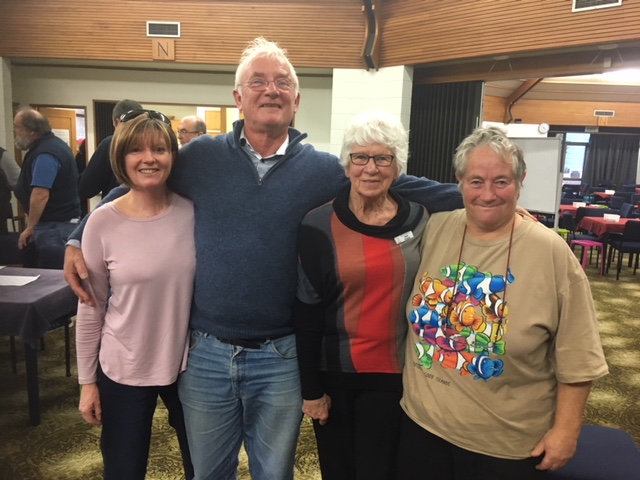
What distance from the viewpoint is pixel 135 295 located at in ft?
5.38

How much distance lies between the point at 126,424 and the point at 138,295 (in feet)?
1.56

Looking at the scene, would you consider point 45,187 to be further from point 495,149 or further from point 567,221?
point 567,221

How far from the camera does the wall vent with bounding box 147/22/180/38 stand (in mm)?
6660

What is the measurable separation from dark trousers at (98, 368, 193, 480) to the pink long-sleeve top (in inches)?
1.8

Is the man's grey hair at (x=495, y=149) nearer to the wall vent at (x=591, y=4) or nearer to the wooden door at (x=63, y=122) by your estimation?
the wall vent at (x=591, y=4)

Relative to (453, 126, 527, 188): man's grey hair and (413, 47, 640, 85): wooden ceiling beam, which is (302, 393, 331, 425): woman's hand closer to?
(453, 126, 527, 188): man's grey hair

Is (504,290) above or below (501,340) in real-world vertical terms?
above

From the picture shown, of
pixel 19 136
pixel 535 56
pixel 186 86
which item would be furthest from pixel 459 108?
pixel 19 136

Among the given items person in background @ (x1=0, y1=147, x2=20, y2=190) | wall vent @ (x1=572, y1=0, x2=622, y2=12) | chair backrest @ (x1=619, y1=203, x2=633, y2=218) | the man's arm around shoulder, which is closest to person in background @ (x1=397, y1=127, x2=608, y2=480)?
the man's arm around shoulder

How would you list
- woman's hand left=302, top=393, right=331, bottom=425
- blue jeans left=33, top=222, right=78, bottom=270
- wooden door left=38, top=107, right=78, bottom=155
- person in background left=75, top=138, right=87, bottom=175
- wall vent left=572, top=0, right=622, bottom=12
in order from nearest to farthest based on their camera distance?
woman's hand left=302, top=393, right=331, bottom=425
blue jeans left=33, top=222, right=78, bottom=270
wall vent left=572, top=0, right=622, bottom=12
person in background left=75, top=138, right=87, bottom=175
wooden door left=38, top=107, right=78, bottom=155

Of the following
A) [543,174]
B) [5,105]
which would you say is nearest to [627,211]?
[543,174]

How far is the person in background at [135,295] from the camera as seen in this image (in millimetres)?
1626

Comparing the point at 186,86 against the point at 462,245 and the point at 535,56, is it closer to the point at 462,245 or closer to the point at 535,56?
the point at 535,56

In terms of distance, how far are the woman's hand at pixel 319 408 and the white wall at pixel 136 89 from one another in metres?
6.08
